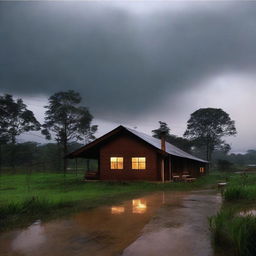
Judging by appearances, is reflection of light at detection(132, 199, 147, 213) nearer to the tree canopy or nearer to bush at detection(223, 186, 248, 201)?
bush at detection(223, 186, 248, 201)

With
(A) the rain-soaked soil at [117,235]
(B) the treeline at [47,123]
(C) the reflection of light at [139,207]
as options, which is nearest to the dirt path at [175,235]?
(A) the rain-soaked soil at [117,235]

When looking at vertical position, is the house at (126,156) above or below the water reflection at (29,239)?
above

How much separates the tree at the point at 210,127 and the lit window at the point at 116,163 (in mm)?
43875

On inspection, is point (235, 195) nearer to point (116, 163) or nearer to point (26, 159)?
point (116, 163)

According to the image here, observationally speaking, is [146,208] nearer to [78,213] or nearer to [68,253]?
[78,213]

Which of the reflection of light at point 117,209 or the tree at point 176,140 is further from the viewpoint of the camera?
the tree at point 176,140

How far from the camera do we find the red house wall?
27875 mm

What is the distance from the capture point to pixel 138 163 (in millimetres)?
28391

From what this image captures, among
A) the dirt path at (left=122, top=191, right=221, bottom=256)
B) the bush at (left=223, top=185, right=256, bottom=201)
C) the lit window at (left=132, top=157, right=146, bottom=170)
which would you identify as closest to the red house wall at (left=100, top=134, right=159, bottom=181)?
the lit window at (left=132, top=157, right=146, bottom=170)

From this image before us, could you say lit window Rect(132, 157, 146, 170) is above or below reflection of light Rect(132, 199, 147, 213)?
above

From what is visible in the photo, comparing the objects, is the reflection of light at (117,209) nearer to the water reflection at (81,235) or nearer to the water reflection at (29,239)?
the water reflection at (81,235)

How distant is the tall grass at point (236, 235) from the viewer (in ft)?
20.3

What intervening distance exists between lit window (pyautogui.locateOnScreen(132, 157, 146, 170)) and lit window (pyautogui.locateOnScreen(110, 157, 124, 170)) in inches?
43.8

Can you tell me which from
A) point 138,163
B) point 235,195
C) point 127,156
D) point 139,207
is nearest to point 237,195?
point 235,195
